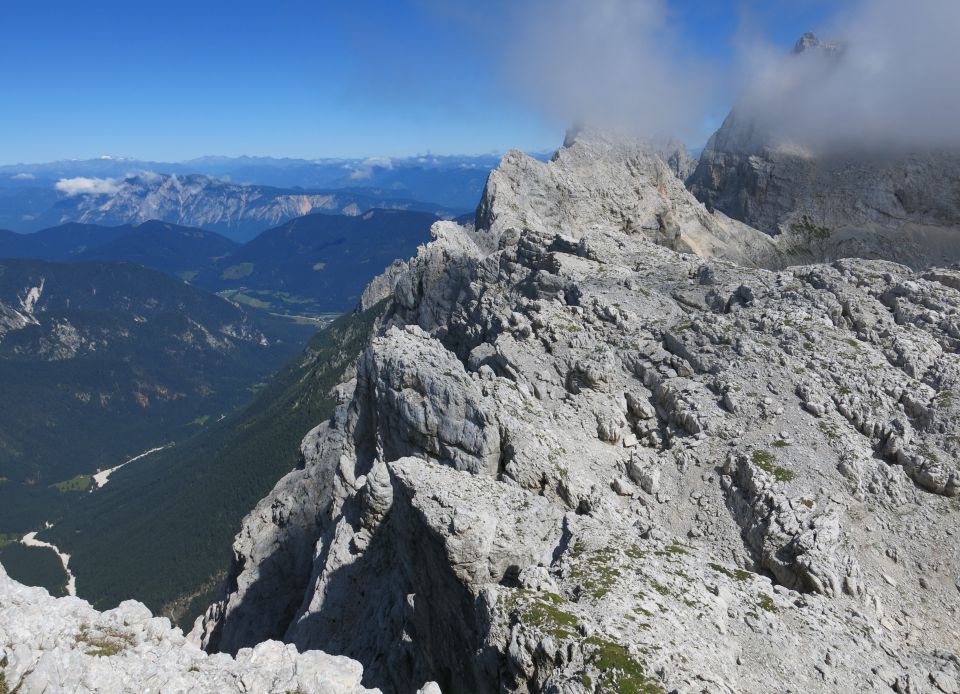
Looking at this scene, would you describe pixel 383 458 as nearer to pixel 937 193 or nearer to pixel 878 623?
pixel 878 623

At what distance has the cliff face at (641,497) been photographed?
20.0 metres

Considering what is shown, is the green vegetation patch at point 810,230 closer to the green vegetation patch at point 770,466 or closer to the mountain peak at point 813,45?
the mountain peak at point 813,45

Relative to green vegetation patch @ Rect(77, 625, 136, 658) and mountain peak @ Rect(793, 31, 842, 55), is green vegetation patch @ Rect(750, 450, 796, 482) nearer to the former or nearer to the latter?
green vegetation patch @ Rect(77, 625, 136, 658)

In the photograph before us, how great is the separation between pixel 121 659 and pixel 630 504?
2205 cm

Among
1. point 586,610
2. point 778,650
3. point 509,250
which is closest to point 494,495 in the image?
point 586,610

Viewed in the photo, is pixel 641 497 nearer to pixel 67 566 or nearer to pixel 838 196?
pixel 838 196

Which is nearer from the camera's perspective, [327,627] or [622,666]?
[622,666]

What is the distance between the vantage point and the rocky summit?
19438 millimetres

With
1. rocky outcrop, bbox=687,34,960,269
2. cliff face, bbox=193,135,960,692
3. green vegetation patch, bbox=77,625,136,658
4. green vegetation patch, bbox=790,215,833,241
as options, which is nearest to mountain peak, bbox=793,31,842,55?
rocky outcrop, bbox=687,34,960,269

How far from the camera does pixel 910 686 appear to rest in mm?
19297

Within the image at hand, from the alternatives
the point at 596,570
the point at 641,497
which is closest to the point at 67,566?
the point at 641,497

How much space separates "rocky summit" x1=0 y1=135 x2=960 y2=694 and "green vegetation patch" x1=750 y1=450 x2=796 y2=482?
0.18 meters

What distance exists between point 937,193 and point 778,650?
10541cm

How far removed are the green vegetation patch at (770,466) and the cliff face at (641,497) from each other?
0.38 ft
